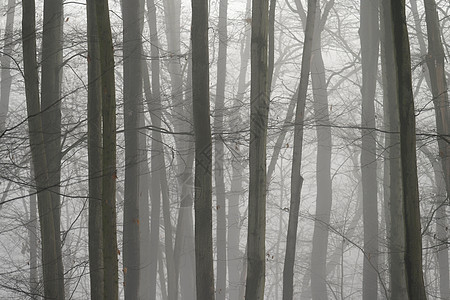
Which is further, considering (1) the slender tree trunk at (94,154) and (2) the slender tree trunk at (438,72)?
(2) the slender tree trunk at (438,72)

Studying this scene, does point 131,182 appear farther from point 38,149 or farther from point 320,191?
point 320,191

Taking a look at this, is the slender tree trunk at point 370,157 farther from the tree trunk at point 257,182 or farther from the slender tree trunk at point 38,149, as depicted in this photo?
the slender tree trunk at point 38,149

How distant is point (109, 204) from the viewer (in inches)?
282

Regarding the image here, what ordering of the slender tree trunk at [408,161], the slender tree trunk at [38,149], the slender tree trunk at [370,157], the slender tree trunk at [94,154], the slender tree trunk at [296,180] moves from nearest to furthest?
1. the slender tree trunk at [408,161]
2. the slender tree trunk at [38,149]
3. the slender tree trunk at [94,154]
4. the slender tree trunk at [296,180]
5. the slender tree trunk at [370,157]

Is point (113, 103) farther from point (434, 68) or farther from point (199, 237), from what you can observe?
point (434, 68)

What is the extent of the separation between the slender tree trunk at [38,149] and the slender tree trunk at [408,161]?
179 inches

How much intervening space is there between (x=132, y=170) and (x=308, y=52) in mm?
4149

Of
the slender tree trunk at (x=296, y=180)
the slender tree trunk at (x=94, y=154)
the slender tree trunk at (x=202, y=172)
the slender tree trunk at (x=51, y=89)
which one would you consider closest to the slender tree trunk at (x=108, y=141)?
the slender tree trunk at (x=94, y=154)

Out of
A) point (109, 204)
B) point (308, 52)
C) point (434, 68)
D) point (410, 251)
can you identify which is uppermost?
point (308, 52)

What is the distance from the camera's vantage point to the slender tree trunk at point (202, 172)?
30.9 feet

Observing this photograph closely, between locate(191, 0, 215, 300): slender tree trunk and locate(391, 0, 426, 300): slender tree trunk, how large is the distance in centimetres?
356

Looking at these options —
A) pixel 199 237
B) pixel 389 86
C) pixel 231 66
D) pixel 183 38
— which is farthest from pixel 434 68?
pixel 231 66

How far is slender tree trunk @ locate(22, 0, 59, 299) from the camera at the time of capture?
8367 mm

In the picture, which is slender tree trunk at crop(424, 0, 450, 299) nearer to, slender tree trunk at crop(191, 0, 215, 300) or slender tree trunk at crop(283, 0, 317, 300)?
slender tree trunk at crop(283, 0, 317, 300)
